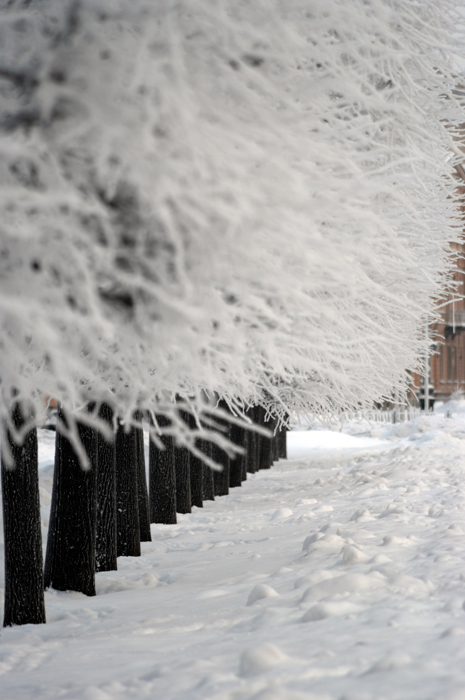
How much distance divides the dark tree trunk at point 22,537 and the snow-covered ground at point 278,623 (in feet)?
0.87

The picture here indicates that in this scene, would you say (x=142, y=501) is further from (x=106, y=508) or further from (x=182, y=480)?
(x=182, y=480)

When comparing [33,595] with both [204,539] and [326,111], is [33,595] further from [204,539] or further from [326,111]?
[326,111]

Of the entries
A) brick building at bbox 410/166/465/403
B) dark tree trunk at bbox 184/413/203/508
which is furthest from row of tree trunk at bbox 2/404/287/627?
brick building at bbox 410/166/465/403

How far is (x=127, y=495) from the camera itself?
907 centimetres

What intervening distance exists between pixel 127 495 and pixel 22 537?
3.01m

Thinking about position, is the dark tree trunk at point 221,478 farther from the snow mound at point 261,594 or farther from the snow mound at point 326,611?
the snow mound at point 326,611

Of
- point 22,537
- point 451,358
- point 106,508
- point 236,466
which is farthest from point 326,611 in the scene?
point 451,358

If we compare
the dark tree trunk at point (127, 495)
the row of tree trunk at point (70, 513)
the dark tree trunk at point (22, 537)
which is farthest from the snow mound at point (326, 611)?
the dark tree trunk at point (127, 495)

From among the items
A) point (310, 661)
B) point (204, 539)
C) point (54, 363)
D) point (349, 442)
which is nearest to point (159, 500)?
point (204, 539)

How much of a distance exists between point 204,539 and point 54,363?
7.38m

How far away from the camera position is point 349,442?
32938 mm

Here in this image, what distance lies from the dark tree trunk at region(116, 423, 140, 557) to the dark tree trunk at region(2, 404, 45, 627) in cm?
283

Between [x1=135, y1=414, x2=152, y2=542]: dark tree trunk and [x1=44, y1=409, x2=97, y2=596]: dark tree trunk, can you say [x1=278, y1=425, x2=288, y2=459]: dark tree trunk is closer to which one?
[x1=135, y1=414, x2=152, y2=542]: dark tree trunk

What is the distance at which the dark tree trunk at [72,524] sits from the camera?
709cm
